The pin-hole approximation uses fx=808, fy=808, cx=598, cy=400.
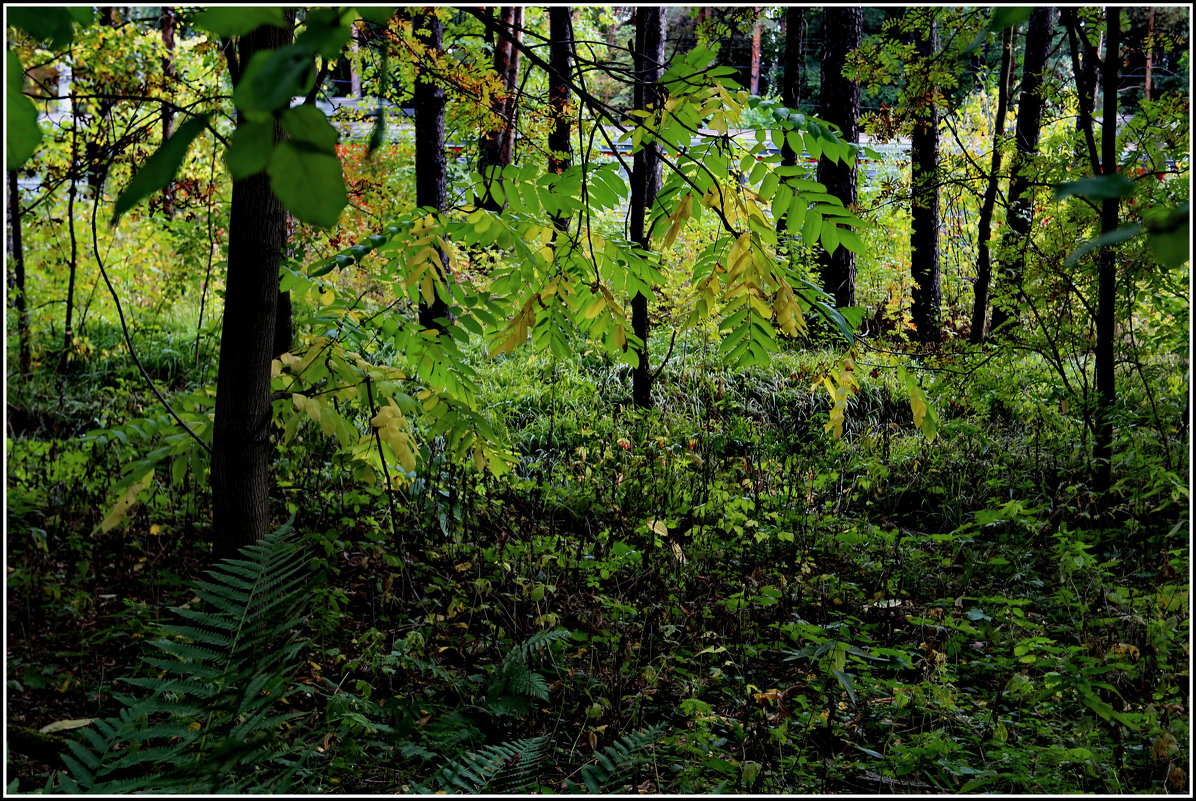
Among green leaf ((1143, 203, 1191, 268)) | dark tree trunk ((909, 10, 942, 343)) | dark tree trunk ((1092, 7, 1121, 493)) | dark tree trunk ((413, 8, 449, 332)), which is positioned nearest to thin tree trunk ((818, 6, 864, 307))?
dark tree trunk ((909, 10, 942, 343))

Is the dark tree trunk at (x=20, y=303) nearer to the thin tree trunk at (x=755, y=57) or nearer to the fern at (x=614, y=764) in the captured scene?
the fern at (x=614, y=764)

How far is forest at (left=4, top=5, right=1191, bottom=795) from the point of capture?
186 cm

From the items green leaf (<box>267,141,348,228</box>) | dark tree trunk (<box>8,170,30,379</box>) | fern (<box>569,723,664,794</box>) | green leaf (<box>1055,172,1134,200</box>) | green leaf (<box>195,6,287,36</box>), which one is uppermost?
dark tree trunk (<box>8,170,30,379</box>)

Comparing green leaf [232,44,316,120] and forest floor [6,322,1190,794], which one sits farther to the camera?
forest floor [6,322,1190,794]

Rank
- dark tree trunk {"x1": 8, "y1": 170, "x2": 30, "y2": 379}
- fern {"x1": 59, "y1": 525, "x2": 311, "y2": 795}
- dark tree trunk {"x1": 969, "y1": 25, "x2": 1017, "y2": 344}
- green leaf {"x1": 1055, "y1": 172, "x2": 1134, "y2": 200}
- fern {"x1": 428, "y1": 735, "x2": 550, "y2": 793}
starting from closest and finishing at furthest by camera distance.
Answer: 1. green leaf {"x1": 1055, "y1": 172, "x2": 1134, "y2": 200}
2. fern {"x1": 59, "y1": 525, "x2": 311, "y2": 795}
3. fern {"x1": 428, "y1": 735, "x2": 550, "y2": 793}
4. dark tree trunk {"x1": 8, "y1": 170, "x2": 30, "y2": 379}
5. dark tree trunk {"x1": 969, "y1": 25, "x2": 1017, "y2": 344}

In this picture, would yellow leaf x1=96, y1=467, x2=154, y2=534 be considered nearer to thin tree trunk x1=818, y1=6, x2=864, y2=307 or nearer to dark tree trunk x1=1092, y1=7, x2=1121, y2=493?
dark tree trunk x1=1092, y1=7, x2=1121, y2=493

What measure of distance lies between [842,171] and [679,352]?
212cm

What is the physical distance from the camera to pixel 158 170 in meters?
0.68

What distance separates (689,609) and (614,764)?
4.10 ft

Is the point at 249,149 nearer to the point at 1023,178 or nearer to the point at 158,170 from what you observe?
the point at 158,170

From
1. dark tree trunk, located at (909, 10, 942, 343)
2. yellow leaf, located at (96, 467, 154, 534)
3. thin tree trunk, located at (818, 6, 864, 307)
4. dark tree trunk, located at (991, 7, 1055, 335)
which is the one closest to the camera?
yellow leaf, located at (96, 467, 154, 534)

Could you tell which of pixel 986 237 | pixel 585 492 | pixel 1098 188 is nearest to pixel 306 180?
pixel 1098 188

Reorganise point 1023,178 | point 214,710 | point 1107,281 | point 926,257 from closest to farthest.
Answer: point 214,710 → point 1107,281 → point 1023,178 → point 926,257

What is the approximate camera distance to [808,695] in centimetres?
275
